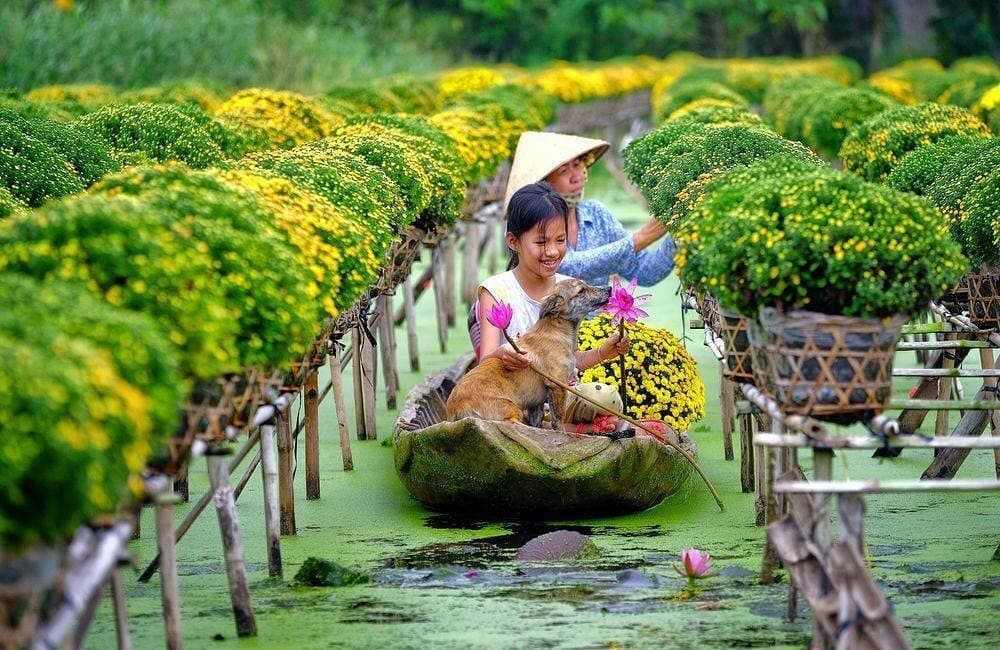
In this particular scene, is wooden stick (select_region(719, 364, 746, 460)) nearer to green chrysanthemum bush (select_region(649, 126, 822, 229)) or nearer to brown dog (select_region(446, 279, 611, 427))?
green chrysanthemum bush (select_region(649, 126, 822, 229))

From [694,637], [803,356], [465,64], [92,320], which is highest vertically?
[465,64]

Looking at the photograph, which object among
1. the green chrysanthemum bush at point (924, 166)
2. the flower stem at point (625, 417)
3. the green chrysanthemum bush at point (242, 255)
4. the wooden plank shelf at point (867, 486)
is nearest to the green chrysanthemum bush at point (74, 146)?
the flower stem at point (625, 417)

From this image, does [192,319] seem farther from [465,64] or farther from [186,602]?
[465,64]

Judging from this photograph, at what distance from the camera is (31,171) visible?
7.05 meters

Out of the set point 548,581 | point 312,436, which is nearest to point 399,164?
point 312,436

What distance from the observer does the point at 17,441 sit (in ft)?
10.6

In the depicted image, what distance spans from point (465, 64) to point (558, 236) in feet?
104

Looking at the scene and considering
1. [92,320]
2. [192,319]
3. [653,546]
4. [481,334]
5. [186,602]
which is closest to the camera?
[92,320]

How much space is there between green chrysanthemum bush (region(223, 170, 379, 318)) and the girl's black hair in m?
0.90

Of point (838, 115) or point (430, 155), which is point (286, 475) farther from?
point (838, 115)

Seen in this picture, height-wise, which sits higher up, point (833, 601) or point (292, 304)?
point (292, 304)

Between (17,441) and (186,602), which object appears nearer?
(17,441)

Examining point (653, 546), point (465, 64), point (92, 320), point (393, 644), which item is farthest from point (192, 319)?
point (465, 64)

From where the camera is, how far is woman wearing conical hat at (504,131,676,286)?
837 cm
